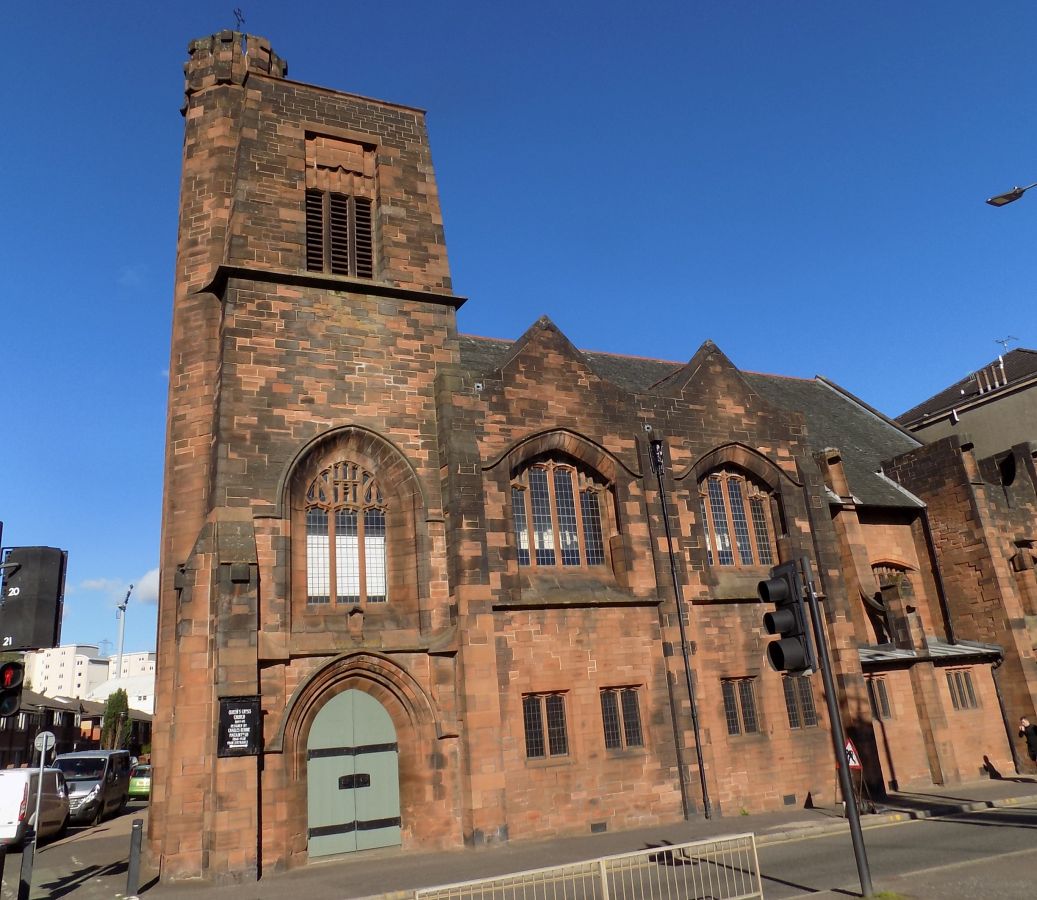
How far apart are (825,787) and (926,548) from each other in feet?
31.6

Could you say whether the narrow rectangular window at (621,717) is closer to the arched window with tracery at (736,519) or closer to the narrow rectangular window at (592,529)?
the narrow rectangular window at (592,529)

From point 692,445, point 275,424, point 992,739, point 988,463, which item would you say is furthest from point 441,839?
point 988,463

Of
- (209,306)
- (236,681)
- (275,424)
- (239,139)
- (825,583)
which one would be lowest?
(236,681)

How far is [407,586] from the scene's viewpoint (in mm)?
16797

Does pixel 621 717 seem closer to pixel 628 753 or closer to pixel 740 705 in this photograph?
pixel 628 753

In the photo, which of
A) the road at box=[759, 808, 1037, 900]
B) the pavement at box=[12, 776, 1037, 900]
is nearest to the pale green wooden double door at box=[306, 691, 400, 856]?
the pavement at box=[12, 776, 1037, 900]

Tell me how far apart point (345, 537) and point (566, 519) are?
17.5 feet

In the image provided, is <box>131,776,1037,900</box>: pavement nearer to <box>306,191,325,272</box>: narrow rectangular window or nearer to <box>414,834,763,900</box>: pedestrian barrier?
<box>414,834,763,900</box>: pedestrian barrier

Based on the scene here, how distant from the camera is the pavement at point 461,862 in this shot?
12148 millimetres

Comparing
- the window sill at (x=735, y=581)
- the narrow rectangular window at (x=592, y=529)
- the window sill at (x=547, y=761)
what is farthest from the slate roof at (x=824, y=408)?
the window sill at (x=547, y=761)

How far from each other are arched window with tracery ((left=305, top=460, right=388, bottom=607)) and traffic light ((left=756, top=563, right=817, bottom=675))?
367 inches

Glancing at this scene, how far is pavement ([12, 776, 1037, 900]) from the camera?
39.9 feet

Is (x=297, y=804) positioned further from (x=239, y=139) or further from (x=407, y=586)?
(x=239, y=139)

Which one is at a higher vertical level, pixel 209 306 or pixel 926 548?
pixel 209 306
